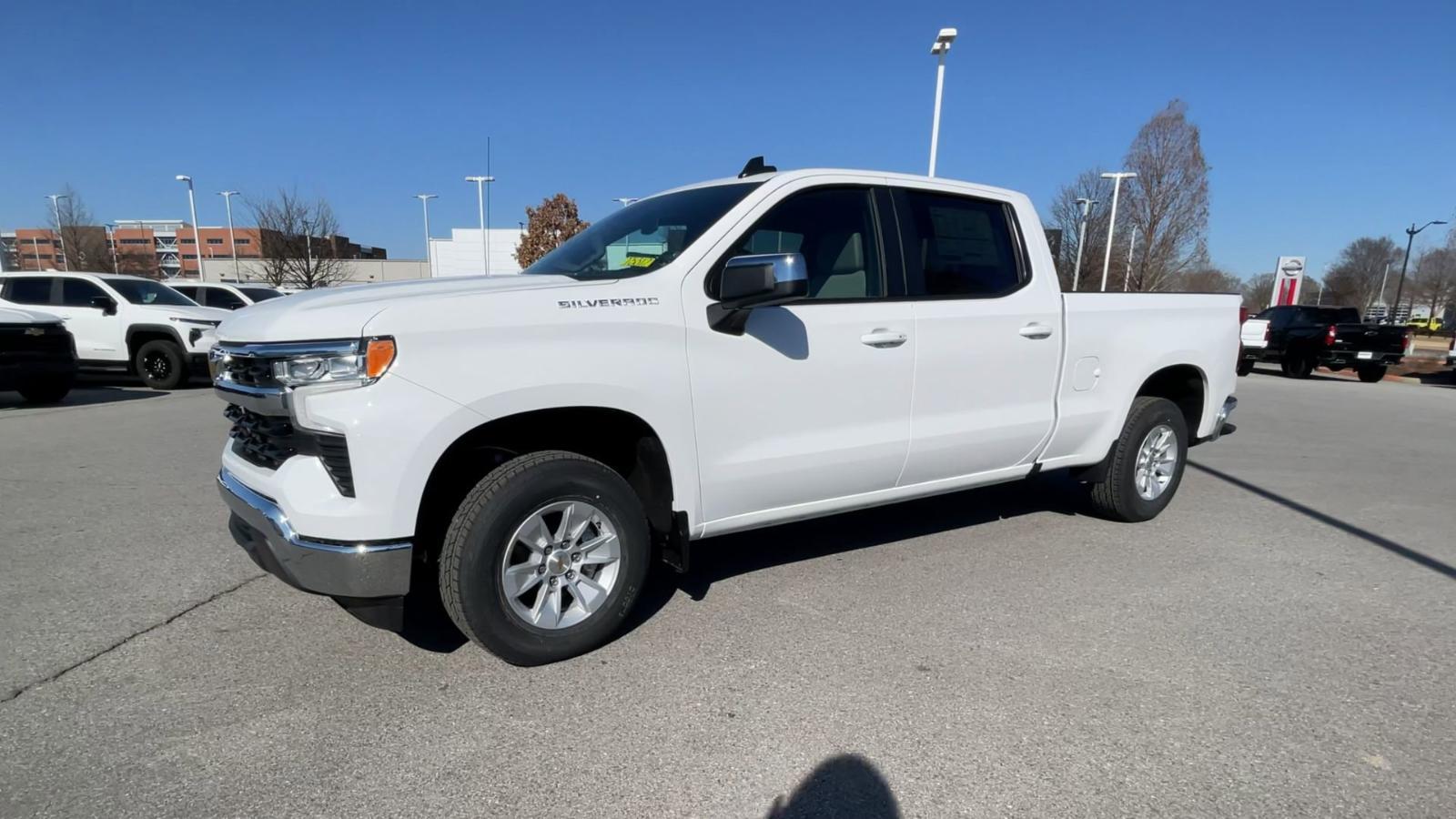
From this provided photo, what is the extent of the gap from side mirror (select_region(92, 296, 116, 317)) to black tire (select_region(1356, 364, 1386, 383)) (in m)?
24.7

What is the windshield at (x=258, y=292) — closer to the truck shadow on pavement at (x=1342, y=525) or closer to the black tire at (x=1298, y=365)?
the truck shadow on pavement at (x=1342, y=525)

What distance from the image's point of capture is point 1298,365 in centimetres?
1895

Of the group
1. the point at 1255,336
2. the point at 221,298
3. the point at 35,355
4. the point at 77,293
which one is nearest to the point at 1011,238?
the point at 35,355

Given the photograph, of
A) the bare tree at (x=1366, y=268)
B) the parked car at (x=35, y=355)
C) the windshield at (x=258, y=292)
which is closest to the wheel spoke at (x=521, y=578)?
the parked car at (x=35, y=355)

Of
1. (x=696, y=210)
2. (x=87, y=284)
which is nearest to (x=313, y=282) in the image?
(x=87, y=284)

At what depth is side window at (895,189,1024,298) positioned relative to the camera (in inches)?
152

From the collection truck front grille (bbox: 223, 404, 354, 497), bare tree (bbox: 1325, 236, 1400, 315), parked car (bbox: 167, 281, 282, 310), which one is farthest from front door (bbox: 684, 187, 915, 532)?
bare tree (bbox: 1325, 236, 1400, 315)

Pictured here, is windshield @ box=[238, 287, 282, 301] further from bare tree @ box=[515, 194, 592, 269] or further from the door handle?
bare tree @ box=[515, 194, 592, 269]

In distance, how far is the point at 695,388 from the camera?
3129 mm

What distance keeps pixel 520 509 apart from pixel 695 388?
82cm

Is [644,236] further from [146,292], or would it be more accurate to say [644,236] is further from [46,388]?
[146,292]

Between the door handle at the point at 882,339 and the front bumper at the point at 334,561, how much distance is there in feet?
6.83

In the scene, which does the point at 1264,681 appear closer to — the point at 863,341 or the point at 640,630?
the point at 863,341

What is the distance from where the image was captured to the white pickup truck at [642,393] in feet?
8.62
